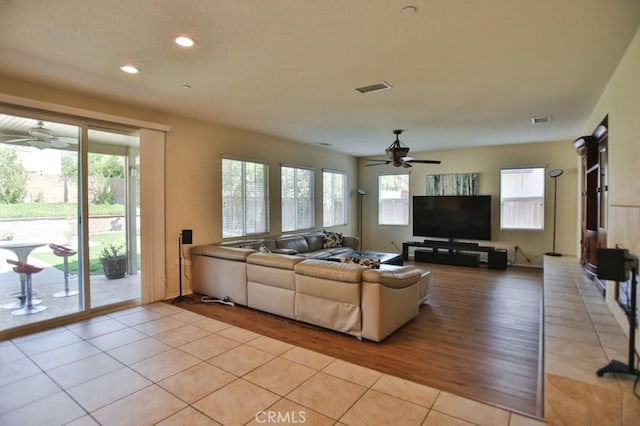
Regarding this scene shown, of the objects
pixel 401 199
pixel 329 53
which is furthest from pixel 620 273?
pixel 401 199

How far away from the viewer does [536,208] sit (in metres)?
7.39

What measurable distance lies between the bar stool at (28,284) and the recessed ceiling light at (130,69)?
2.53 metres

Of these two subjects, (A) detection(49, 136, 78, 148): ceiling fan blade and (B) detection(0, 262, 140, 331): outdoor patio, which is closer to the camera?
(B) detection(0, 262, 140, 331): outdoor patio

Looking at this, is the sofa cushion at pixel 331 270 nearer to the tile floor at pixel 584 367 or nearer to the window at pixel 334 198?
the tile floor at pixel 584 367

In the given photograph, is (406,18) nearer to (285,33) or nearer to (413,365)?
(285,33)

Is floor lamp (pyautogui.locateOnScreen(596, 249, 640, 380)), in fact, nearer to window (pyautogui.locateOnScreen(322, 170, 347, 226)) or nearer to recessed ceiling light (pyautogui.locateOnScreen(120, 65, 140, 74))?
recessed ceiling light (pyautogui.locateOnScreen(120, 65, 140, 74))

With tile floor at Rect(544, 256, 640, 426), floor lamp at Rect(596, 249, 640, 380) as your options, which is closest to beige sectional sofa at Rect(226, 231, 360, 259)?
tile floor at Rect(544, 256, 640, 426)

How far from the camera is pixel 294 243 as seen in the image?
6.70 meters

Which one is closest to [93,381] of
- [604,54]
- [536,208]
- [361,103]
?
[361,103]

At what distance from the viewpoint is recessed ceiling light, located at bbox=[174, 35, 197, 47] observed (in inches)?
104

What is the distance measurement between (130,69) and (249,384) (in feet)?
10.3

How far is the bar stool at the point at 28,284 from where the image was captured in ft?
12.5

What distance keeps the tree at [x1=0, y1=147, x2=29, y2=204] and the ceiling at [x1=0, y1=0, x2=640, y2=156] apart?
34.2 inches

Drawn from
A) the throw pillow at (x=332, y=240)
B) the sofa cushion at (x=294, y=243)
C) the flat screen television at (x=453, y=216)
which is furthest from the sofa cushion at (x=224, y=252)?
the flat screen television at (x=453, y=216)
